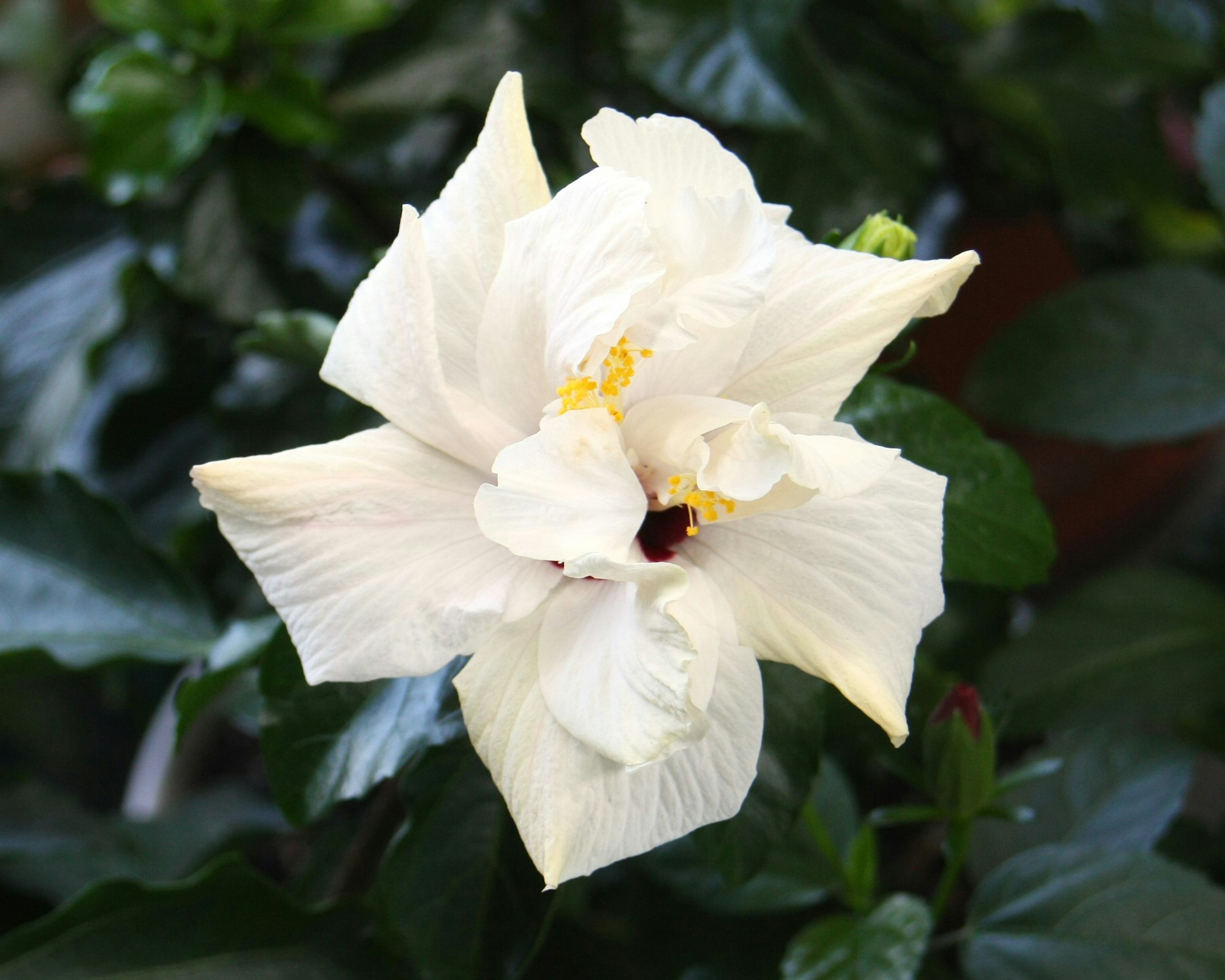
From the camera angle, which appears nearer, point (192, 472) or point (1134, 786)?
point (192, 472)

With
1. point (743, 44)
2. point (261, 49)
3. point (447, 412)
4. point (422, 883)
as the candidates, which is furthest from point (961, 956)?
point (261, 49)

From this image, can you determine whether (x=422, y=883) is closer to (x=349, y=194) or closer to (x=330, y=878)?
(x=330, y=878)

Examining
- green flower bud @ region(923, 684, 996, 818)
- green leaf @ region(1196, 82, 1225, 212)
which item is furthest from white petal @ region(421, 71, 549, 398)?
green leaf @ region(1196, 82, 1225, 212)

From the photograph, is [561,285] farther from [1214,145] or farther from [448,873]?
[1214,145]

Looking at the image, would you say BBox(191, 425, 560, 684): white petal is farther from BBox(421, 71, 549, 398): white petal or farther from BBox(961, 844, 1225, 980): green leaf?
BBox(961, 844, 1225, 980): green leaf

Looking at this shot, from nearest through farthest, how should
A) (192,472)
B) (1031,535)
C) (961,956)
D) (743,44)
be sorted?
(192,472) < (1031,535) < (961,956) < (743,44)
